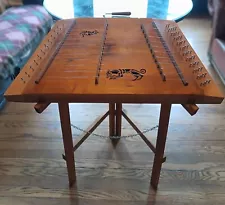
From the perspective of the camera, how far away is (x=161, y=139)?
44.7 inches

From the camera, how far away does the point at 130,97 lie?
0.86m

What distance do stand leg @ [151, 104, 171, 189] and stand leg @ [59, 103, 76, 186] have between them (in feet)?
1.22

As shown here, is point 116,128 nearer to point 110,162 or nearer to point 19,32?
point 110,162

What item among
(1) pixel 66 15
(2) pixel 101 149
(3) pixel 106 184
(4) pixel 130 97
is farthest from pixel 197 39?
(4) pixel 130 97

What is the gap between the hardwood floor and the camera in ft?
4.22

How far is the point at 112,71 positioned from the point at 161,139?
0.37 m

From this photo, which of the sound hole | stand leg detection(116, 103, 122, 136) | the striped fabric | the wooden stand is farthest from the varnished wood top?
the striped fabric

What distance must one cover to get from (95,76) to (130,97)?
0.52 ft

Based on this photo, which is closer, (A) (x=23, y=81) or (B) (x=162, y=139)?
(A) (x=23, y=81)

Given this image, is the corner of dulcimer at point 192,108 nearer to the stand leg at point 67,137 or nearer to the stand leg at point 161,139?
the stand leg at point 161,139

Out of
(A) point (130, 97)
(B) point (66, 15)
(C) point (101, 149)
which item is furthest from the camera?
(B) point (66, 15)

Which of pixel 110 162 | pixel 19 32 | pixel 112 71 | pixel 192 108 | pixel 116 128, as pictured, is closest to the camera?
pixel 192 108

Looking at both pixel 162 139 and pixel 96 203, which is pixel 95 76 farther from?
pixel 96 203

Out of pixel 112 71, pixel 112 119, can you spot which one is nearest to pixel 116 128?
pixel 112 119
